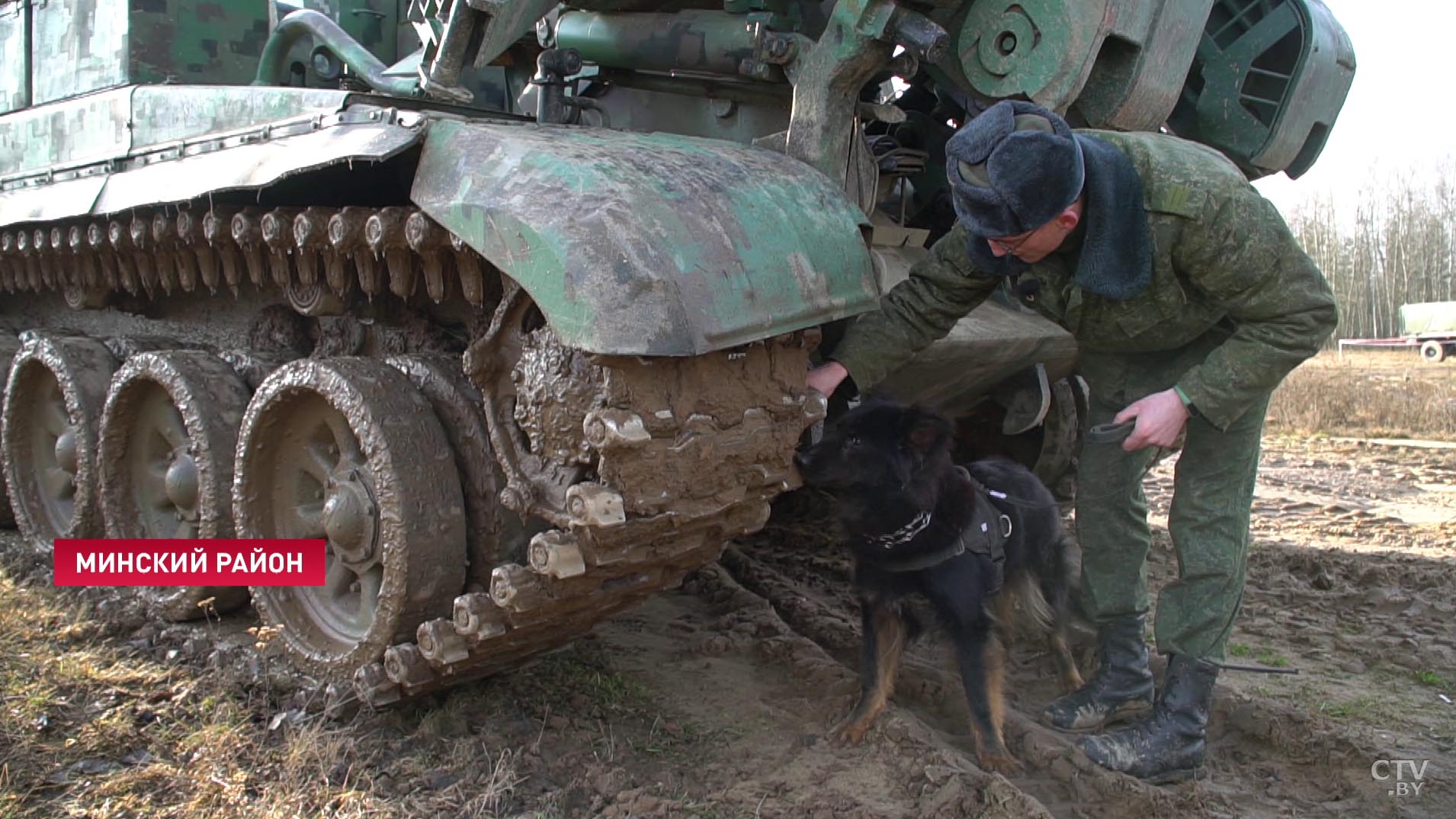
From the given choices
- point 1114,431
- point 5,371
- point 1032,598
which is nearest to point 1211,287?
point 1114,431

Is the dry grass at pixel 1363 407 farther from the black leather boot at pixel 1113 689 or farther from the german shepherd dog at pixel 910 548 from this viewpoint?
the german shepherd dog at pixel 910 548

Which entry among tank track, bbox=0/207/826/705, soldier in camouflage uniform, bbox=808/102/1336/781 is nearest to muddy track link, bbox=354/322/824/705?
tank track, bbox=0/207/826/705

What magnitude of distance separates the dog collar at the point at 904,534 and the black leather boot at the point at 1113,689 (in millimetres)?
813

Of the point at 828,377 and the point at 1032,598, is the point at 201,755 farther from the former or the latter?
the point at 1032,598

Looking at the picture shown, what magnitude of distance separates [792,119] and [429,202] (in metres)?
1.07

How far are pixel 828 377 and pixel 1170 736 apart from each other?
4.23 ft

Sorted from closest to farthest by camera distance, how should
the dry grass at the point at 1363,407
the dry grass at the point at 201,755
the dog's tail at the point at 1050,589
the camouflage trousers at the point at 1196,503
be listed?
the dry grass at the point at 201,755 < the camouflage trousers at the point at 1196,503 < the dog's tail at the point at 1050,589 < the dry grass at the point at 1363,407

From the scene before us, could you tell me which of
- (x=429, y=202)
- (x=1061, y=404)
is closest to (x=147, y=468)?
(x=429, y=202)

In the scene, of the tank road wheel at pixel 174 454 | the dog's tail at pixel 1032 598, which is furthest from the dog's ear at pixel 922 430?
the tank road wheel at pixel 174 454

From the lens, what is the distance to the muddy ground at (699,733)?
2828mm

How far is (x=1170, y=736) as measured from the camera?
323cm

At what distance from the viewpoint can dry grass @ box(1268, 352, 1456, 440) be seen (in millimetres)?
10953

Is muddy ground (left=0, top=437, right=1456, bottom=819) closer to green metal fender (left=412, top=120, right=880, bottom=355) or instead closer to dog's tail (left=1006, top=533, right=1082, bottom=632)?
dog's tail (left=1006, top=533, right=1082, bottom=632)

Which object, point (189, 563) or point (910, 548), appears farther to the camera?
point (189, 563)
